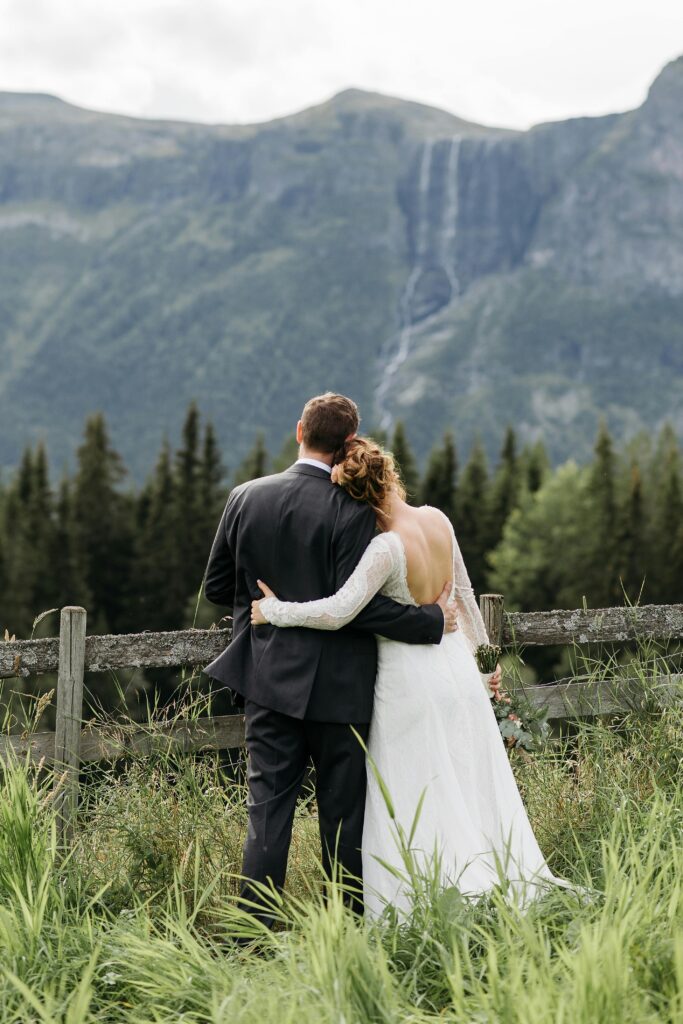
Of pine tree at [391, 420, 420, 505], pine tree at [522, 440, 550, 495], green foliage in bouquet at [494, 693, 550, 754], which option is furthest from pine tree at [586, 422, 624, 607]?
green foliage in bouquet at [494, 693, 550, 754]

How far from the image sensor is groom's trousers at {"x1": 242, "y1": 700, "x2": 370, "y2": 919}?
4.33m

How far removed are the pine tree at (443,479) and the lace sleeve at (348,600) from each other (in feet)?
187

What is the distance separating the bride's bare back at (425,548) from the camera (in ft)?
14.7

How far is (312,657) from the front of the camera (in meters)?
4.37

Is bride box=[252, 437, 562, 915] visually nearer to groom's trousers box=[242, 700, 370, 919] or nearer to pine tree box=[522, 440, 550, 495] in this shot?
groom's trousers box=[242, 700, 370, 919]

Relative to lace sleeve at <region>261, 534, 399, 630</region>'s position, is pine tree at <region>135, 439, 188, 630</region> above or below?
below

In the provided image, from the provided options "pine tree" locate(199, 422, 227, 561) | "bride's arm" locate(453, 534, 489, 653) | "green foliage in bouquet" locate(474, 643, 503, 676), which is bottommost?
"pine tree" locate(199, 422, 227, 561)

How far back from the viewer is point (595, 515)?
6128 centimetres

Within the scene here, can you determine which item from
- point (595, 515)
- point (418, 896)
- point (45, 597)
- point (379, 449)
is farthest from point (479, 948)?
point (595, 515)

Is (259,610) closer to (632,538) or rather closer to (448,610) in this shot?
(448,610)

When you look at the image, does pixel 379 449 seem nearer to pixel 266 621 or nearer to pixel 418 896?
pixel 266 621

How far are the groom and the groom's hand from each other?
99mm

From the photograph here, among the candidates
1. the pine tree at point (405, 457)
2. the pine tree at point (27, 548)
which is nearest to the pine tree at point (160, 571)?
the pine tree at point (27, 548)

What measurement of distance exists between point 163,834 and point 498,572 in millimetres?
60743
